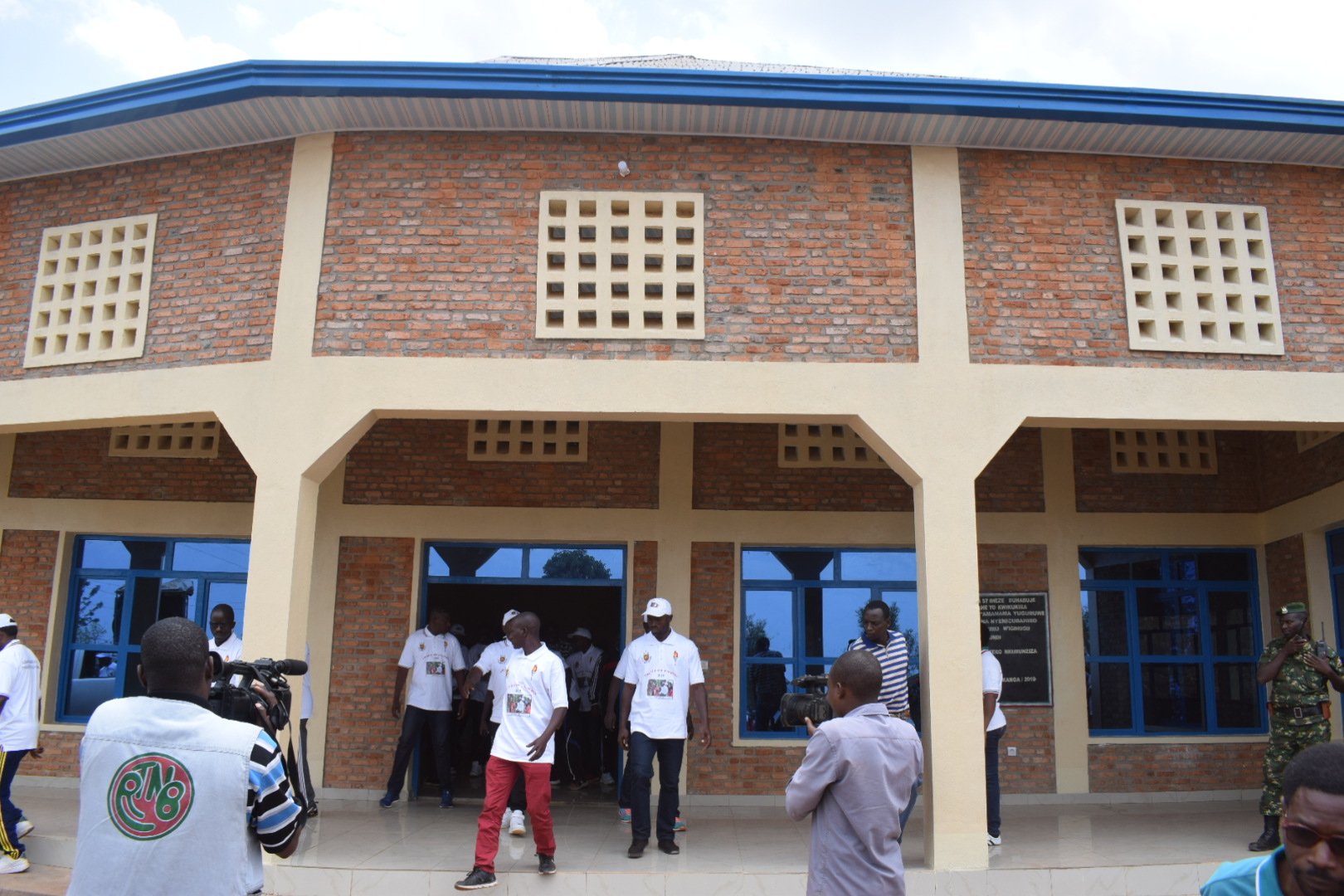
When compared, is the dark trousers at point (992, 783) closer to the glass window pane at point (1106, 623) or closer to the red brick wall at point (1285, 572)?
the glass window pane at point (1106, 623)

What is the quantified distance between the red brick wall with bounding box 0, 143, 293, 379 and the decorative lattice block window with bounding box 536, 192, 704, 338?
6.67ft

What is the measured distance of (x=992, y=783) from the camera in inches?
303

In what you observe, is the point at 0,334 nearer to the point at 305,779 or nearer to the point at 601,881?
the point at 305,779

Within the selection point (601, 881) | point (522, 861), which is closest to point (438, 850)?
point (522, 861)

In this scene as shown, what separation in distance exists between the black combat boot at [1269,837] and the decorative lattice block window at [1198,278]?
11.0 ft

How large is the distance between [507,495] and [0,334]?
432 centimetres

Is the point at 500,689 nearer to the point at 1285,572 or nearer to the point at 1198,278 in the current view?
the point at 1198,278

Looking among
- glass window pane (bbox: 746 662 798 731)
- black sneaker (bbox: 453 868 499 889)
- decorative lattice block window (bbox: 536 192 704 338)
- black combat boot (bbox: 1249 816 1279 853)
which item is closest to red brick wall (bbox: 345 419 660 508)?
glass window pane (bbox: 746 662 798 731)

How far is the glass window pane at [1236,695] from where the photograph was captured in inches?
403

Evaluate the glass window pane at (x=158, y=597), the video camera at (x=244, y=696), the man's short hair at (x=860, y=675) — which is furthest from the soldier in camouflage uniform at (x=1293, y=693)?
the glass window pane at (x=158, y=597)

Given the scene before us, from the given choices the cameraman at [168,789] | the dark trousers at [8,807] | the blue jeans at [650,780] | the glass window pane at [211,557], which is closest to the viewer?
the cameraman at [168,789]

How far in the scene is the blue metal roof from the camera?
7.53m

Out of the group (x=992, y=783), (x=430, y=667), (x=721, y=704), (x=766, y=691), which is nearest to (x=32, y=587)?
(x=430, y=667)

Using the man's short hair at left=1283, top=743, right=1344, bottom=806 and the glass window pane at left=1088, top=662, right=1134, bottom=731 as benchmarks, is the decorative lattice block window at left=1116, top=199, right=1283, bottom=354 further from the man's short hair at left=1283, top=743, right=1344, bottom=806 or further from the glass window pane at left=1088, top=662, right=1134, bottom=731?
the man's short hair at left=1283, top=743, right=1344, bottom=806
